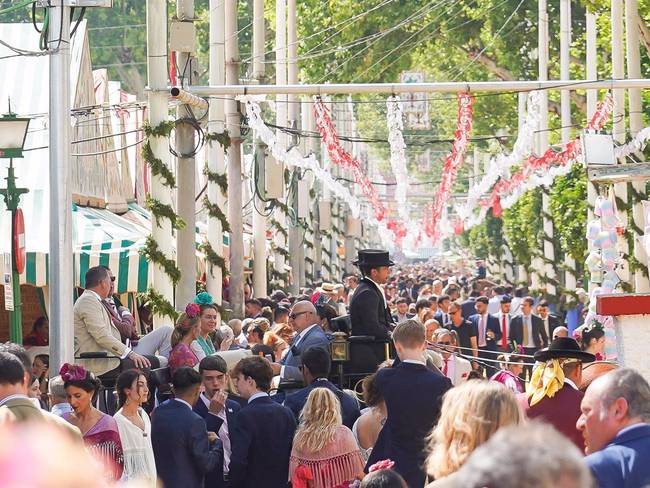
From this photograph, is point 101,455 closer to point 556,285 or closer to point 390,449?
point 390,449

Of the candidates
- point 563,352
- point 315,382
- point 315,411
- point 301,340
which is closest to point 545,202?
point 301,340

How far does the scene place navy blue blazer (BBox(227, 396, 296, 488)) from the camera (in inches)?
400

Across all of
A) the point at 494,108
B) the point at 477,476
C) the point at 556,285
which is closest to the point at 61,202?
the point at 477,476

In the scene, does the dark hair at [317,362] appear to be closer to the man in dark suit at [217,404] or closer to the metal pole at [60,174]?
the man in dark suit at [217,404]

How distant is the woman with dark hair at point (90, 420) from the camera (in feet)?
29.0

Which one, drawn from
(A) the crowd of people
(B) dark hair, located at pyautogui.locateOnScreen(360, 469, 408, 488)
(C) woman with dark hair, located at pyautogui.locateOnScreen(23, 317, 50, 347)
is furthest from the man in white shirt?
(B) dark hair, located at pyautogui.locateOnScreen(360, 469, 408, 488)

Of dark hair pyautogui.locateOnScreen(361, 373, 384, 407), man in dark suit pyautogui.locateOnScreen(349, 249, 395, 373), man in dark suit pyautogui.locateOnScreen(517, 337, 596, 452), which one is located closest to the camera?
man in dark suit pyautogui.locateOnScreen(517, 337, 596, 452)

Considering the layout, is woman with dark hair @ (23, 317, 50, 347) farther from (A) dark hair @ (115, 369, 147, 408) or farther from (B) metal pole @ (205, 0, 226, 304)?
(A) dark hair @ (115, 369, 147, 408)

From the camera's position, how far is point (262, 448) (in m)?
10.2

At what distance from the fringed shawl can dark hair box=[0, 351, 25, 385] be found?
260cm

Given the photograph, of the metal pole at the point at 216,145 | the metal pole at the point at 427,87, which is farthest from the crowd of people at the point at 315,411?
the metal pole at the point at 216,145

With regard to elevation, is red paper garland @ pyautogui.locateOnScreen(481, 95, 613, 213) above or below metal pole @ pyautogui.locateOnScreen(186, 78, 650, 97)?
below

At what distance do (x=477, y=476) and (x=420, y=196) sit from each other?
117054 mm

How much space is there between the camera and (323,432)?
9586 mm
